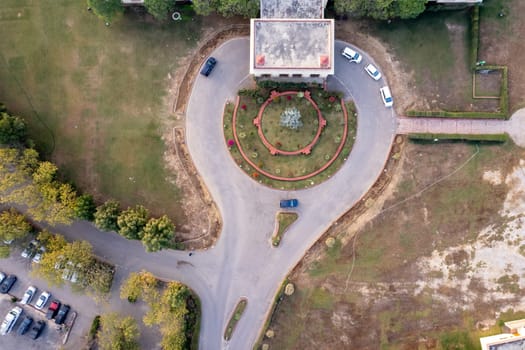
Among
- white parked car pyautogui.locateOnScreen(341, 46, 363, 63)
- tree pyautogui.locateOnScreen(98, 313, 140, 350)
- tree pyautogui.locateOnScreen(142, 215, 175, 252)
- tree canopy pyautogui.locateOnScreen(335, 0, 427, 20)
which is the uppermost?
tree canopy pyautogui.locateOnScreen(335, 0, 427, 20)

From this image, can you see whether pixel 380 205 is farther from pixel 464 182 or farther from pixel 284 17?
pixel 284 17

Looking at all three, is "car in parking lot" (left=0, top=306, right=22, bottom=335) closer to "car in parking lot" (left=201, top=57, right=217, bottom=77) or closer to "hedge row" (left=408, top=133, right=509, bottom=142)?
"car in parking lot" (left=201, top=57, right=217, bottom=77)

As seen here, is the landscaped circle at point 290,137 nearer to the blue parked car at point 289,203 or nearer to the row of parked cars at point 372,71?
the blue parked car at point 289,203

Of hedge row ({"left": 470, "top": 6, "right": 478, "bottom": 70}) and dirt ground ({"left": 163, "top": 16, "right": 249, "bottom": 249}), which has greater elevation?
hedge row ({"left": 470, "top": 6, "right": 478, "bottom": 70})

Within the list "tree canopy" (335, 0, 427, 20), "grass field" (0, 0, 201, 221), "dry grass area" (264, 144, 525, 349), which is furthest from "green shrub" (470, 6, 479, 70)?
"grass field" (0, 0, 201, 221)

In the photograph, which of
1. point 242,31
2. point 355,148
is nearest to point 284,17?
point 242,31
